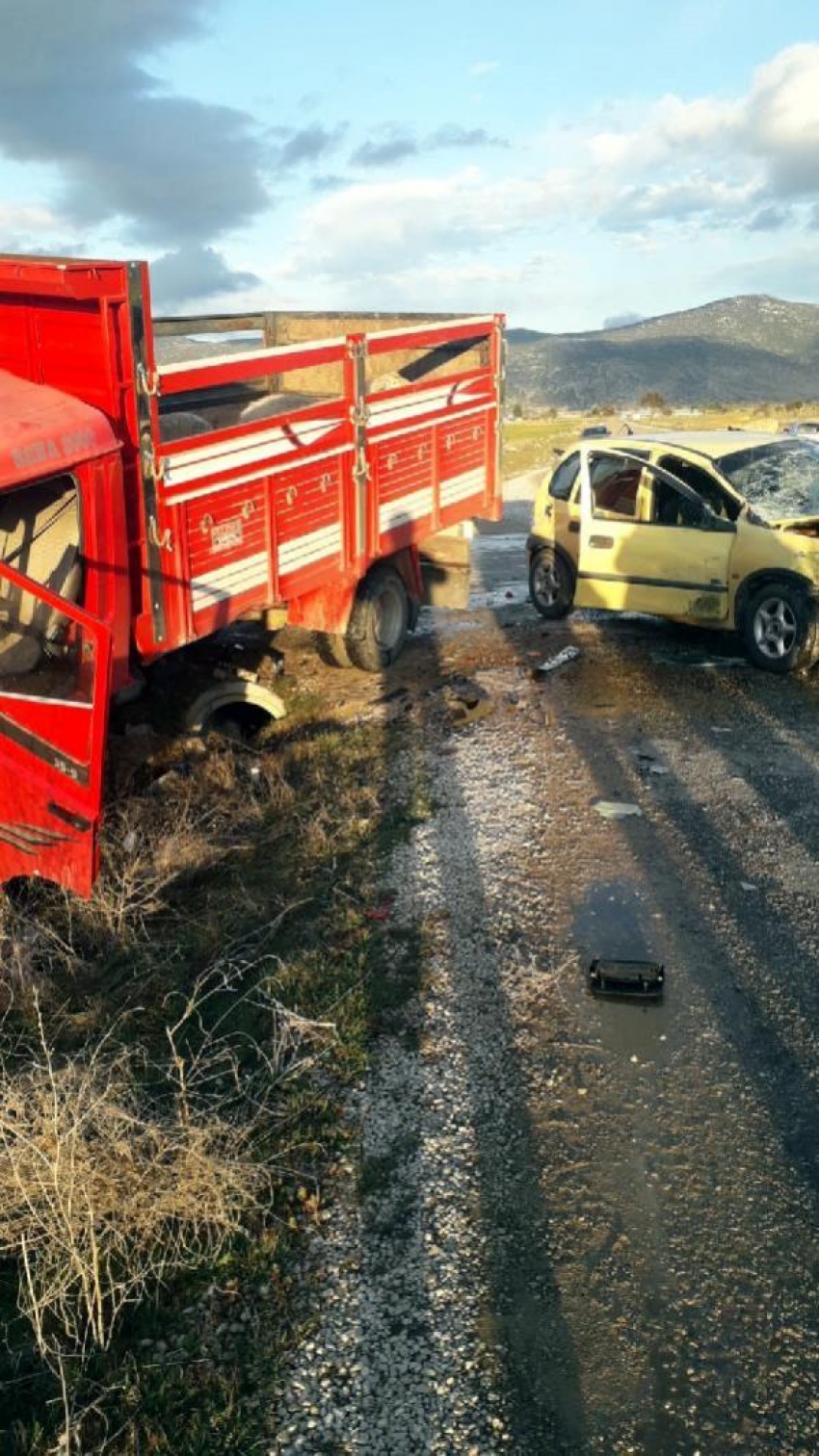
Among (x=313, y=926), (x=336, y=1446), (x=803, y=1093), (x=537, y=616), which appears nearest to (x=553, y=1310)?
(x=336, y=1446)

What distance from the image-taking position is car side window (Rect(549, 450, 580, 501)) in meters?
10.8

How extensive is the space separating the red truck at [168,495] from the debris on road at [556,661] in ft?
4.42

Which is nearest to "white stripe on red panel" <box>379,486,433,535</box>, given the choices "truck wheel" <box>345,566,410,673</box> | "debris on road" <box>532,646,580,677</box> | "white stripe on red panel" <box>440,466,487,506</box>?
"white stripe on red panel" <box>440,466,487,506</box>

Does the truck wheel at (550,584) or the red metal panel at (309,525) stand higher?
the red metal panel at (309,525)

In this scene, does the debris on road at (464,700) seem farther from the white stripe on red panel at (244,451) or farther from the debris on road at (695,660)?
the white stripe on red panel at (244,451)

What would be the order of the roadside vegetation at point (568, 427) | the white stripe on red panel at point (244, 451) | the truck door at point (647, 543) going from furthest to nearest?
the roadside vegetation at point (568, 427) < the truck door at point (647, 543) < the white stripe on red panel at point (244, 451)

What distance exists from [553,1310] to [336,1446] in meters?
0.78

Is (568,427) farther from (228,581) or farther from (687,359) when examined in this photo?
(687,359)

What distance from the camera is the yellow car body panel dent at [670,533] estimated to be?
944cm

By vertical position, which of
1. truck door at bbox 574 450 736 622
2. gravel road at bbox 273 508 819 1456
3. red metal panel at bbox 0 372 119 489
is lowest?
gravel road at bbox 273 508 819 1456

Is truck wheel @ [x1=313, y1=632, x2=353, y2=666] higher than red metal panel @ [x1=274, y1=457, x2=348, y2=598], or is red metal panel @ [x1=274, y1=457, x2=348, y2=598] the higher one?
red metal panel @ [x1=274, y1=457, x2=348, y2=598]

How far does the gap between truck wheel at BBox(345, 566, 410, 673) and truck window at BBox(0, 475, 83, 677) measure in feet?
11.9

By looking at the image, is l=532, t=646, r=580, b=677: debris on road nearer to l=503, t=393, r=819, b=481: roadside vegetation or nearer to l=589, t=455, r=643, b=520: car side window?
l=589, t=455, r=643, b=520: car side window

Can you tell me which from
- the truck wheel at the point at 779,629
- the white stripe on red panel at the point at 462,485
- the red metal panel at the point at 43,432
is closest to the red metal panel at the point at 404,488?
the white stripe on red panel at the point at 462,485
